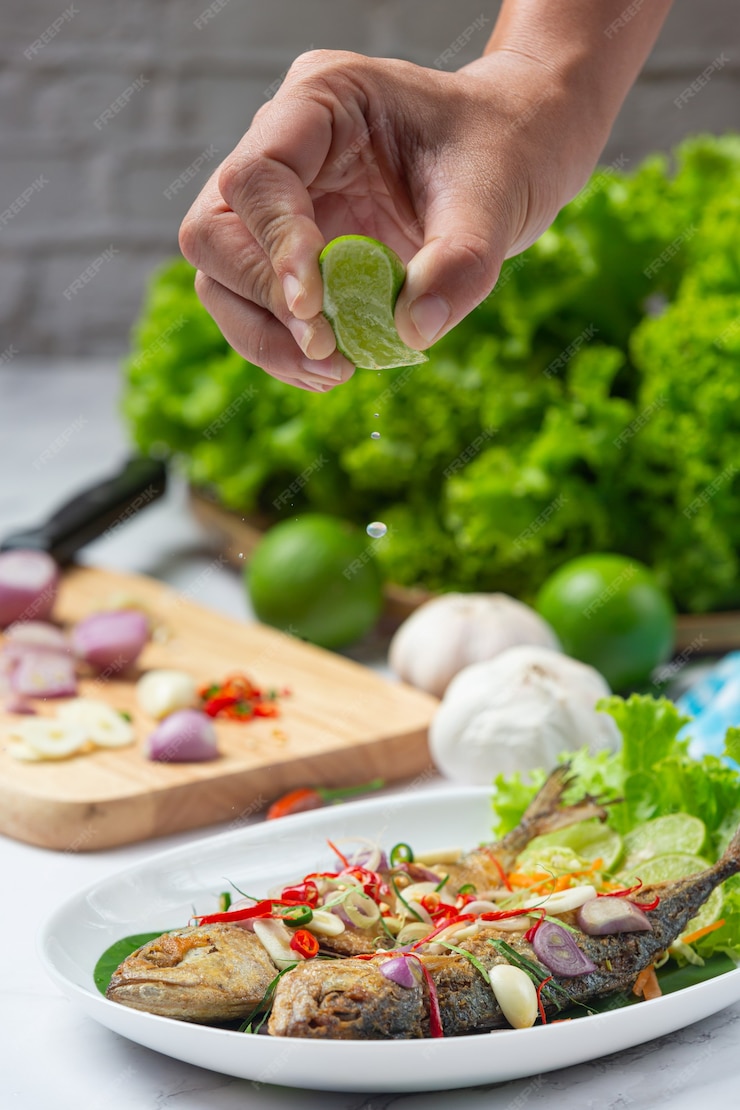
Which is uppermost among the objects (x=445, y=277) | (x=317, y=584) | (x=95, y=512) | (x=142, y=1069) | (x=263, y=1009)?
(x=445, y=277)

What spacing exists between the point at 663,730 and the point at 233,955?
621 millimetres

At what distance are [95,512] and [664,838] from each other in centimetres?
144

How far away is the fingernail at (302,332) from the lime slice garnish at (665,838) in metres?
0.66

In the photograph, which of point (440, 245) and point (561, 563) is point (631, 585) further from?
point (440, 245)

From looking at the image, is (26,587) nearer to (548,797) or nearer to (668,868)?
(548,797)

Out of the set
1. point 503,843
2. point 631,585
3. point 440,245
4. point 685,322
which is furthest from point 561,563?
point 440,245

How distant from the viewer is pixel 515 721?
5.68 feet

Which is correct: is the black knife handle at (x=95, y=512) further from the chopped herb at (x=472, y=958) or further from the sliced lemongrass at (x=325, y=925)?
the chopped herb at (x=472, y=958)

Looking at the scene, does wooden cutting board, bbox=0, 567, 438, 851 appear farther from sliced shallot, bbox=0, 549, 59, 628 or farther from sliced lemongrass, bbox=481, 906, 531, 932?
sliced lemongrass, bbox=481, 906, 531, 932

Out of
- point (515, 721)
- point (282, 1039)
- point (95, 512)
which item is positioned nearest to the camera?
point (282, 1039)

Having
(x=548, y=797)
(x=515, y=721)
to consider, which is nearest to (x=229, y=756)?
(x=515, y=721)

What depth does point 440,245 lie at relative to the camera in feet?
3.57

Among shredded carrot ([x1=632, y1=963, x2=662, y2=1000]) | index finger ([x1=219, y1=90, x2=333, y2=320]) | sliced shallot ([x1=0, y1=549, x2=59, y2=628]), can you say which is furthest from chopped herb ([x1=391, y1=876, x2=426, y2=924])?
sliced shallot ([x1=0, y1=549, x2=59, y2=628])

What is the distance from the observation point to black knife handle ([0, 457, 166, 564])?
7.93 feet
